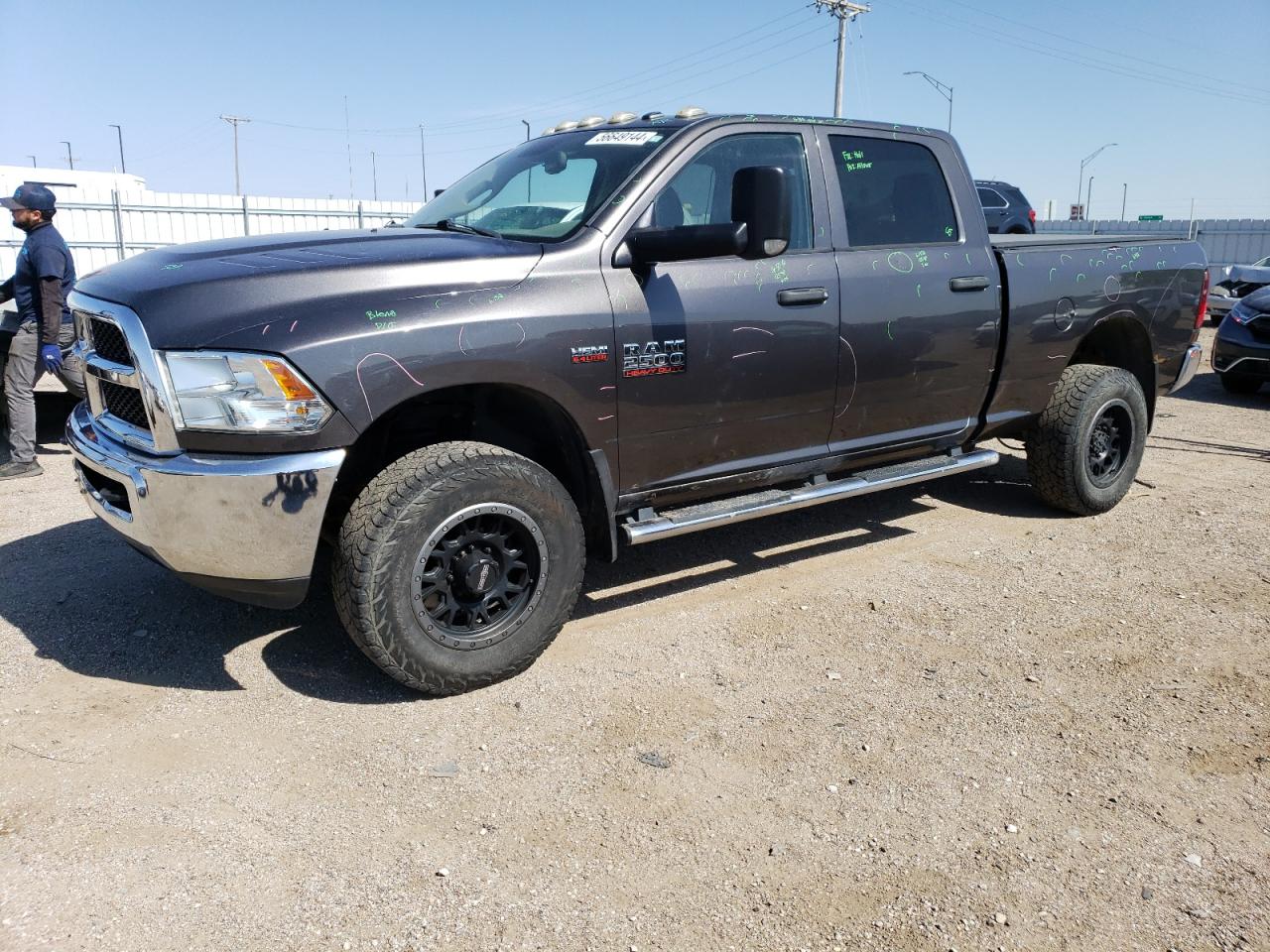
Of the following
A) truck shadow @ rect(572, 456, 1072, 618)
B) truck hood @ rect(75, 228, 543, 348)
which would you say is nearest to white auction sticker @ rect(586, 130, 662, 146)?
truck hood @ rect(75, 228, 543, 348)

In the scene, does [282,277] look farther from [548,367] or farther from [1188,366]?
[1188,366]

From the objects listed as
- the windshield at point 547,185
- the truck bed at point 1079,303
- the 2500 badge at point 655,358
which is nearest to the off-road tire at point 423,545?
the 2500 badge at point 655,358

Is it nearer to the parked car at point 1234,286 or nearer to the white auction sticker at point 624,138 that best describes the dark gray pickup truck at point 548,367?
the white auction sticker at point 624,138

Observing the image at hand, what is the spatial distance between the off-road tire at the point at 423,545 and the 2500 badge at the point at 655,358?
1.73ft

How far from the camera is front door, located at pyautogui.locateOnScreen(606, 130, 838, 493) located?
3803 mm

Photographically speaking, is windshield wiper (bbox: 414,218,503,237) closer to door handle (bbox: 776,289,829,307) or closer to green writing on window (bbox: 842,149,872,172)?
door handle (bbox: 776,289,829,307)

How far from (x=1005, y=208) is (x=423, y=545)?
680 inches

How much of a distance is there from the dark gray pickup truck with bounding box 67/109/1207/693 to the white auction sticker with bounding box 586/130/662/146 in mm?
16

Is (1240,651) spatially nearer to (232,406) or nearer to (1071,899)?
(1071,899)

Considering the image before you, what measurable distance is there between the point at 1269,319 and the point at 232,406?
10477 millimetres

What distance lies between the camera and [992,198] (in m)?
18.2

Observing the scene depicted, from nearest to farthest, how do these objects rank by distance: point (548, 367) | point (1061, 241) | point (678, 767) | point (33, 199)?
point (678, 767), point (548, 367), point (1061, 241), point (33, 199)

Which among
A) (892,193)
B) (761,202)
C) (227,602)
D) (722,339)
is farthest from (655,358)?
(227,602)

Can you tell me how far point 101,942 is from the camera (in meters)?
2.36
